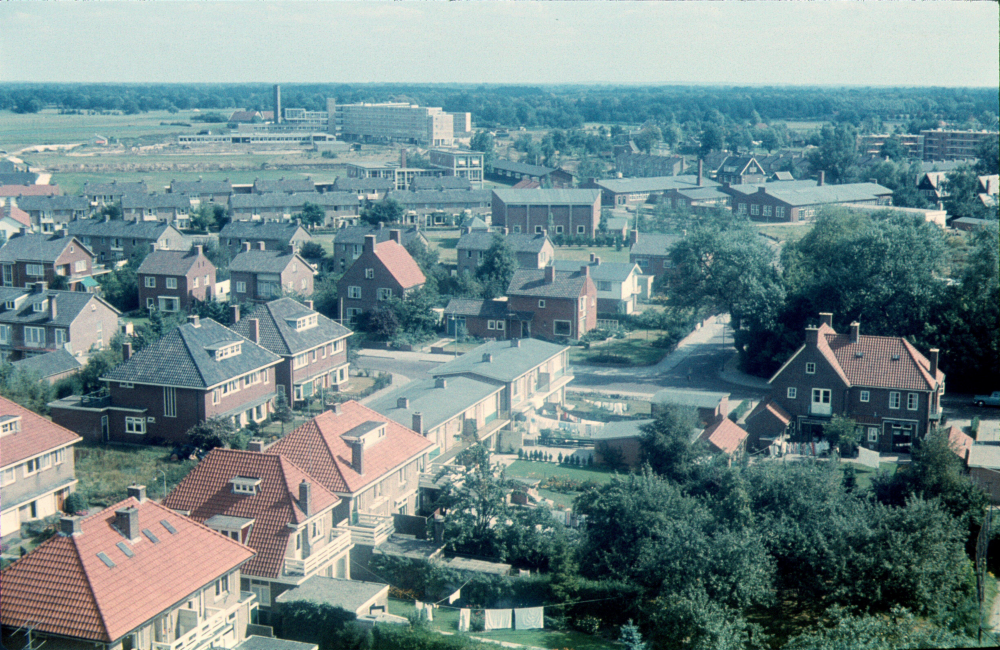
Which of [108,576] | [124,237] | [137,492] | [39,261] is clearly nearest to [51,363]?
[39,261]

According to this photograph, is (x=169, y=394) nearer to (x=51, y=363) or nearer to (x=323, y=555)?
(x=51, y=363)

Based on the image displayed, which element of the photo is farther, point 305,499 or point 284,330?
point 284,330

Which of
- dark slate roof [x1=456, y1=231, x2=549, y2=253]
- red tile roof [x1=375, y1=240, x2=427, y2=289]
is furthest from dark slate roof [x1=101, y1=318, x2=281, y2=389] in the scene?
dark slate roof [x1=456, y1=231, x2=549, y2=253]

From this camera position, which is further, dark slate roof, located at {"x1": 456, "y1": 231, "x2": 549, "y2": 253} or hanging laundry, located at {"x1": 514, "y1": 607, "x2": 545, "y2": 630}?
dark slate roof, located at {"x1": 456, "y1": 231, "x2": 549, "y2": 253}

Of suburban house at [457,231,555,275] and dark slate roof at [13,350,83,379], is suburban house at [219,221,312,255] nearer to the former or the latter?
suburban house at [457,231,555,275]

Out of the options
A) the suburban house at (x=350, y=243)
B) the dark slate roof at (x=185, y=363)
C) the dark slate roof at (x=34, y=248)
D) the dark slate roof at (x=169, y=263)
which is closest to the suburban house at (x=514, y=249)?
the suburban house at (x=350, y=243)

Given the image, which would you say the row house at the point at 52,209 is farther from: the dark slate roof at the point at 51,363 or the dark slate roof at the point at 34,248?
the dark slate roof at the point at 51,363

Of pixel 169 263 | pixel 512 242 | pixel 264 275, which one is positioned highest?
pixel 512 242
